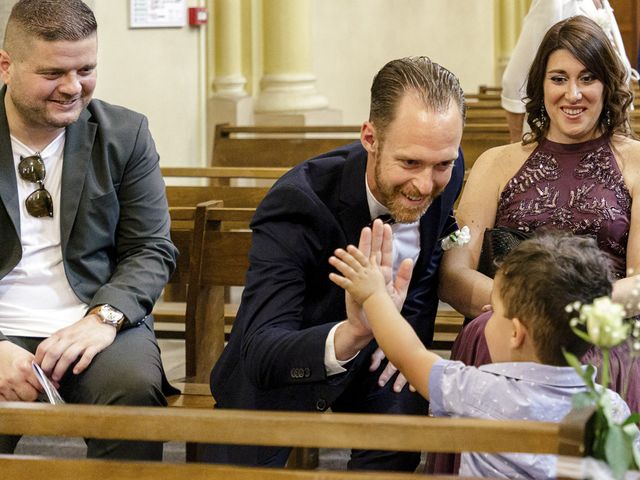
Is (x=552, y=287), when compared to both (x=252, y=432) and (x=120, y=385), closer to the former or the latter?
(x=252, y=432)

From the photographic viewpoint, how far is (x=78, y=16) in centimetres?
338

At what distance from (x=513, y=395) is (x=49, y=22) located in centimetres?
179

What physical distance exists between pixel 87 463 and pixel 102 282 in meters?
1.47

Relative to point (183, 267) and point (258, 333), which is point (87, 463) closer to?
point (258, 333)

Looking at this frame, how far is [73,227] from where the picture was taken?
350cm

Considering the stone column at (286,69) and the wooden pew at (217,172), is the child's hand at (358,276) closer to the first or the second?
the wooden pew at (217,172)

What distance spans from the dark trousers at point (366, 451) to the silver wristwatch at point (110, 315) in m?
0.49

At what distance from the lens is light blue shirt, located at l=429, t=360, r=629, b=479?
2.46 metres

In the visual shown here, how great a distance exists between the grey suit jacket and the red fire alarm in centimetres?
573

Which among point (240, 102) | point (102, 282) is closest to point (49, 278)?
point (102, 282)

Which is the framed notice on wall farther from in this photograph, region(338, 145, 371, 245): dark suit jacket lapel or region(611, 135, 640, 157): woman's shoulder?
region(338, 145, 371, 245): dark suit jacket lapel

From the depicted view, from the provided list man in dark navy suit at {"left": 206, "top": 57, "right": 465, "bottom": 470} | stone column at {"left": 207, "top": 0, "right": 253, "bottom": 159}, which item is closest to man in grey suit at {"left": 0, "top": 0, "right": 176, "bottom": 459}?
man in dark navy suit at {"left": 206, "top": 57, "right": 465, "bottom": 470}

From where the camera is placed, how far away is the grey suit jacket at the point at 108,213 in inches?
136

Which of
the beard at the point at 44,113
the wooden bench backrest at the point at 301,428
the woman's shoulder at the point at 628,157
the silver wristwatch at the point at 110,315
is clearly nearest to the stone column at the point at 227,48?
the woman's shoulder at the point at 628,157
